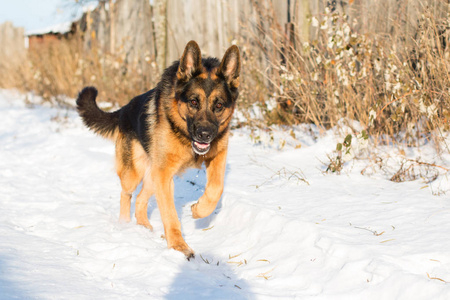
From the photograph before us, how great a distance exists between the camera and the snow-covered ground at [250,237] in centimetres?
259

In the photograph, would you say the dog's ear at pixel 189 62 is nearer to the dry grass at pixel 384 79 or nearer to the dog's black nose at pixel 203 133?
the dog's black nose at pixel 203 133

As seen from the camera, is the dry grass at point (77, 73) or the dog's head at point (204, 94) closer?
the dog's head at point (204, 94)

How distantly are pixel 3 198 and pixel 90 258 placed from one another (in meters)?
2.17

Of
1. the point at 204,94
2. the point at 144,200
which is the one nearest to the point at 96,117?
the point at 144,200

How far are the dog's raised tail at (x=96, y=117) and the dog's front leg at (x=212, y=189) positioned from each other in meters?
1.51

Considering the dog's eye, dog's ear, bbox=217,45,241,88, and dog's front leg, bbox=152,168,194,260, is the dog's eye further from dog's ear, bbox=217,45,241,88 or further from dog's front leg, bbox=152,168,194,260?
dog's front leg, bbox=152,168,194,260

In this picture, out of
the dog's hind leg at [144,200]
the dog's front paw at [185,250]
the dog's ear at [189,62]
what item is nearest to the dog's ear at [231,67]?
the dog's ear at [189,62]

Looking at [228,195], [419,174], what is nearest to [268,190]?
[228,195]

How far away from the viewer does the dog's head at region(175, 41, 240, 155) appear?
3.71 meters

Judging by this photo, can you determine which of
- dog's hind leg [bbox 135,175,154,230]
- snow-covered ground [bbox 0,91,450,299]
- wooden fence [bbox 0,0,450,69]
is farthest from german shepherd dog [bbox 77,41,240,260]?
wooden fence [bbox 0,0,450,69]

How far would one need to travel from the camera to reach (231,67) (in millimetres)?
3996

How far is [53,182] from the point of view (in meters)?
5.64

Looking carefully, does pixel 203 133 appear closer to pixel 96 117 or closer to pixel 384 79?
pixel 96 117

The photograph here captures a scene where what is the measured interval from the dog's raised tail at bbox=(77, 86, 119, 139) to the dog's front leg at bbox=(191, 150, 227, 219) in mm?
1507
